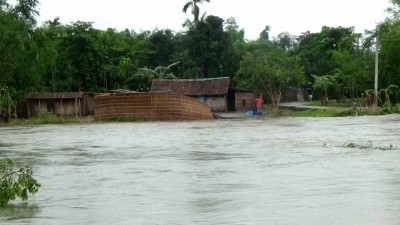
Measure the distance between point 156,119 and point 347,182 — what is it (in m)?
24.8

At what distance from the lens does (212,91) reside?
45.6m

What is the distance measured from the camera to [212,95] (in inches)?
1820

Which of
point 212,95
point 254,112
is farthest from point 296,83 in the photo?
point 254,112

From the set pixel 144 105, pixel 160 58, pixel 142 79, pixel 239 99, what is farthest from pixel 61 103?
pixel 160 58

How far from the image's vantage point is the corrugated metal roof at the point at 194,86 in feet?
148

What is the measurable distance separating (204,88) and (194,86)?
0.76m

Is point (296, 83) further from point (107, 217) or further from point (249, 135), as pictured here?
point (107, 217)

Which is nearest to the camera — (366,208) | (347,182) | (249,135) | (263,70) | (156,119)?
(366,208)

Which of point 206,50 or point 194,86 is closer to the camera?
point 194,86

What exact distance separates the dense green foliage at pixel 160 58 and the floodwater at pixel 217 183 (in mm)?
19962

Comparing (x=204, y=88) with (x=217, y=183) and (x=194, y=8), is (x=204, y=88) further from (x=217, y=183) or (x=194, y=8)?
(x=217, y=183)

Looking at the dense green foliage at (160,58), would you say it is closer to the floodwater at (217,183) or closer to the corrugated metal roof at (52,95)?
the corrugated metal roof at (52,95)

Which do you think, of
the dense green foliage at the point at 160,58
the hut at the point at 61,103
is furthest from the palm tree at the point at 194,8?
the hut at the point at 61,103

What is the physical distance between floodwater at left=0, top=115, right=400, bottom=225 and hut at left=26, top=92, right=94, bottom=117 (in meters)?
23.0
